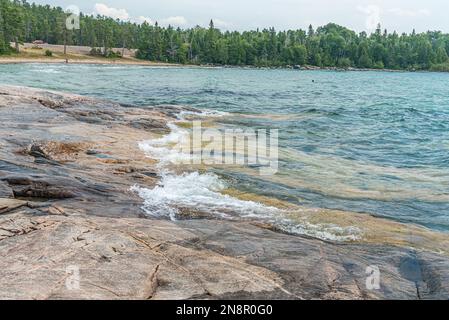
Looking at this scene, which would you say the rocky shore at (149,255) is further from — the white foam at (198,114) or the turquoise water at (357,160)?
the white foam at (198,114)

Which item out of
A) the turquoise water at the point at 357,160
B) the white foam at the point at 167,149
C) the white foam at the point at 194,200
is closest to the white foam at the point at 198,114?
the turquoise water at the point at 357,160

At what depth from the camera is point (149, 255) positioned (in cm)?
744

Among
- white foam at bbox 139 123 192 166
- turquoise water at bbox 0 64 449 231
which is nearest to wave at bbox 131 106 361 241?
white foam at bbox 139 123 192 166

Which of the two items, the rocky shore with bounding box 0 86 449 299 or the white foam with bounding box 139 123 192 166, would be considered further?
the white foam with bounding box 139 123 192 166

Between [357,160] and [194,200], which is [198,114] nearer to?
[357,160]

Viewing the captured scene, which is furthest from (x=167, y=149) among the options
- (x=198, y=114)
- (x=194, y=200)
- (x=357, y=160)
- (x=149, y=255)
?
(x=198, y=114)

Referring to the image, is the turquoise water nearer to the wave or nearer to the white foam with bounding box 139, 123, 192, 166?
the wave

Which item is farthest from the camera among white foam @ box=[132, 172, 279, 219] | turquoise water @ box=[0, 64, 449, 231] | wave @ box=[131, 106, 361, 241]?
turquoise water @ box=[0, 64, 449, 231]

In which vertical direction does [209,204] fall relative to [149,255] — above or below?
below

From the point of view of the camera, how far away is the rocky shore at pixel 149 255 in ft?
21.1

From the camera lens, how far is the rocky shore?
6.44 meters

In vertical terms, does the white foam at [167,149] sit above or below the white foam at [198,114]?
below

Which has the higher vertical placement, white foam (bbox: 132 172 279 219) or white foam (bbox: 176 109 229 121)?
white foam (bbox: 176 109 229 121)
